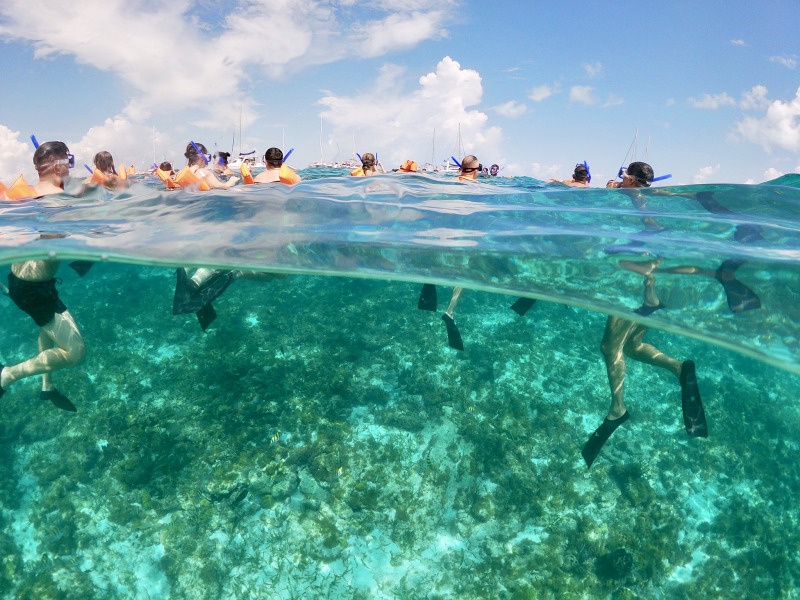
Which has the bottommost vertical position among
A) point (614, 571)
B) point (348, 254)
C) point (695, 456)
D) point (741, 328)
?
point (614, 571)

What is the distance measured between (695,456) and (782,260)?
19.3 ft

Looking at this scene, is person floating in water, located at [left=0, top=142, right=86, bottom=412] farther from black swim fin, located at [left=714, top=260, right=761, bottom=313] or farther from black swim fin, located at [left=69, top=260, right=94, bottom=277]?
black swim fin, located at [left=714, top=260, right=761, bottom=313]

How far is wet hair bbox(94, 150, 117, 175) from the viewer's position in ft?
31.1

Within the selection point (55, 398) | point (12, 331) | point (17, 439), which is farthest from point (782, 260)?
point (12, 331)

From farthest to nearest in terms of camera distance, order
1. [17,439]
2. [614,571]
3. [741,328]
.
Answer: [17,439] → [614,571] → [741,328]

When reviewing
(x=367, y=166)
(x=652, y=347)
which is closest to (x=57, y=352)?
(x=367, y=166)

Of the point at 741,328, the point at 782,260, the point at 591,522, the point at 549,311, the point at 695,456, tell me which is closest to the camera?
the point at 782,260

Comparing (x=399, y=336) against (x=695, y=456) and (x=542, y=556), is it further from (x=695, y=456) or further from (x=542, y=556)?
(x=695, y=456)

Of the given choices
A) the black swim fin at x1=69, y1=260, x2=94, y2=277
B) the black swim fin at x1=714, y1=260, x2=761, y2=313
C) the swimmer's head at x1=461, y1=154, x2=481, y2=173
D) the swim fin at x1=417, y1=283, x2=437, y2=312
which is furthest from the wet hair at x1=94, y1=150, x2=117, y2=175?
the black swim fin at x1=714, y1=260, x2=761, y2=313

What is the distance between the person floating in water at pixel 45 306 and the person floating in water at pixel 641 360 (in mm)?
8324

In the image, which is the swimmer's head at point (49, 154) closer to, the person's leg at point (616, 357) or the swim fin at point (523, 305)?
the swim fin at point (523, 305)

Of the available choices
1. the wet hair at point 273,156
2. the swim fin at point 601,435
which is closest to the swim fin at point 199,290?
the wet hair at point 273,156

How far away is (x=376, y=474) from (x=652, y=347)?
5.38 metres

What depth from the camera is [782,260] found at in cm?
568
